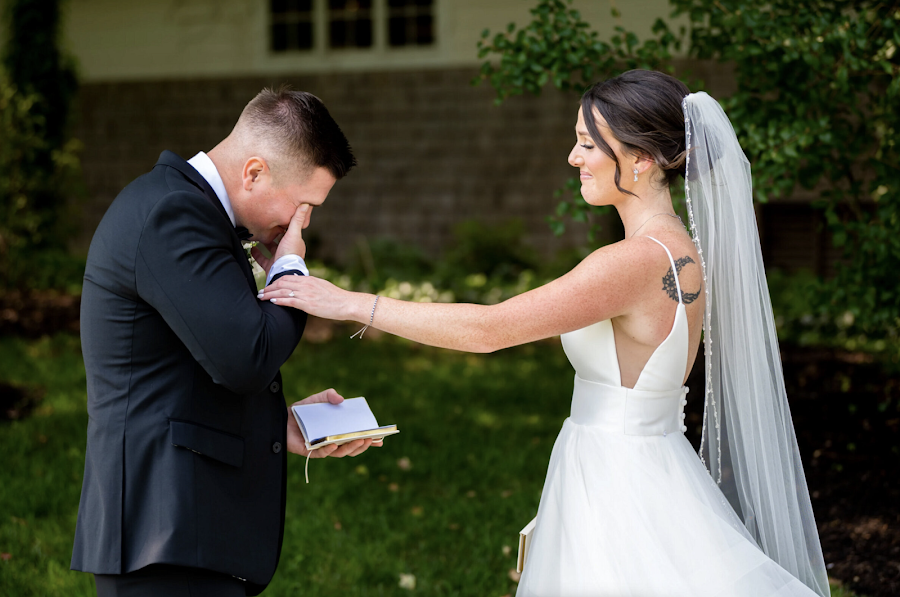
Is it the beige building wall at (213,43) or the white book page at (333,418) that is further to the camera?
the beige building wall at (213,43)

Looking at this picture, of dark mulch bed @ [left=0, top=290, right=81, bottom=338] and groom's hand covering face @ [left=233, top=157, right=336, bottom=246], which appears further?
dark mulch bed @ [left=0, top=290, right=81, bottom=338]

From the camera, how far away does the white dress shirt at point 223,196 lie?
2.07 m

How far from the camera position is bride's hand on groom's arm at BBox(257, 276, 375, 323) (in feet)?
6.52

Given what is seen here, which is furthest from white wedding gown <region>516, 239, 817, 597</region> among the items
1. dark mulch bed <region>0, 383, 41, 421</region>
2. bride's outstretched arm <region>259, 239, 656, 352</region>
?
dark mulch bed <region>0, 383, 41, 421</region>

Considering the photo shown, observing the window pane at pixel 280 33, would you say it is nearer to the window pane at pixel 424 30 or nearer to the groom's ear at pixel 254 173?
the window pane at pixel 424 30

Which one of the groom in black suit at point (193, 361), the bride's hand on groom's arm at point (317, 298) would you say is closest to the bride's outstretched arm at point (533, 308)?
the bride's hand on groom's arm at point (317, 298)

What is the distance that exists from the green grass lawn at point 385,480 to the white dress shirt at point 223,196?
2.05 meters

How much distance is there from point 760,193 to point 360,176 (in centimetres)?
927

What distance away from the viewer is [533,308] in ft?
7.10

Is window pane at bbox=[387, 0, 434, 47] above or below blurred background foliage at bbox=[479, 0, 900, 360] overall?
above

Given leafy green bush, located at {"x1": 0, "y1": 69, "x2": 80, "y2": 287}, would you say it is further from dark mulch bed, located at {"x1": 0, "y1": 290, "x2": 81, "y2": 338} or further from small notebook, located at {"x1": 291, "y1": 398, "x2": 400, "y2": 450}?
small notebook, located at {"x1": 291, "y1": 398, "x2": 400, "y2": 450}

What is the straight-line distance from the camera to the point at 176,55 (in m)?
13.1

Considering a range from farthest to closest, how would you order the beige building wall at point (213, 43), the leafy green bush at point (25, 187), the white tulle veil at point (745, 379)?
1. the beige building wall at point (213, 43)
2. the leafy green bush at point (25, 187)
3. the white tulle veil at point (745, 379)

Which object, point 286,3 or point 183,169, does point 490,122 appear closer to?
point 286,3
